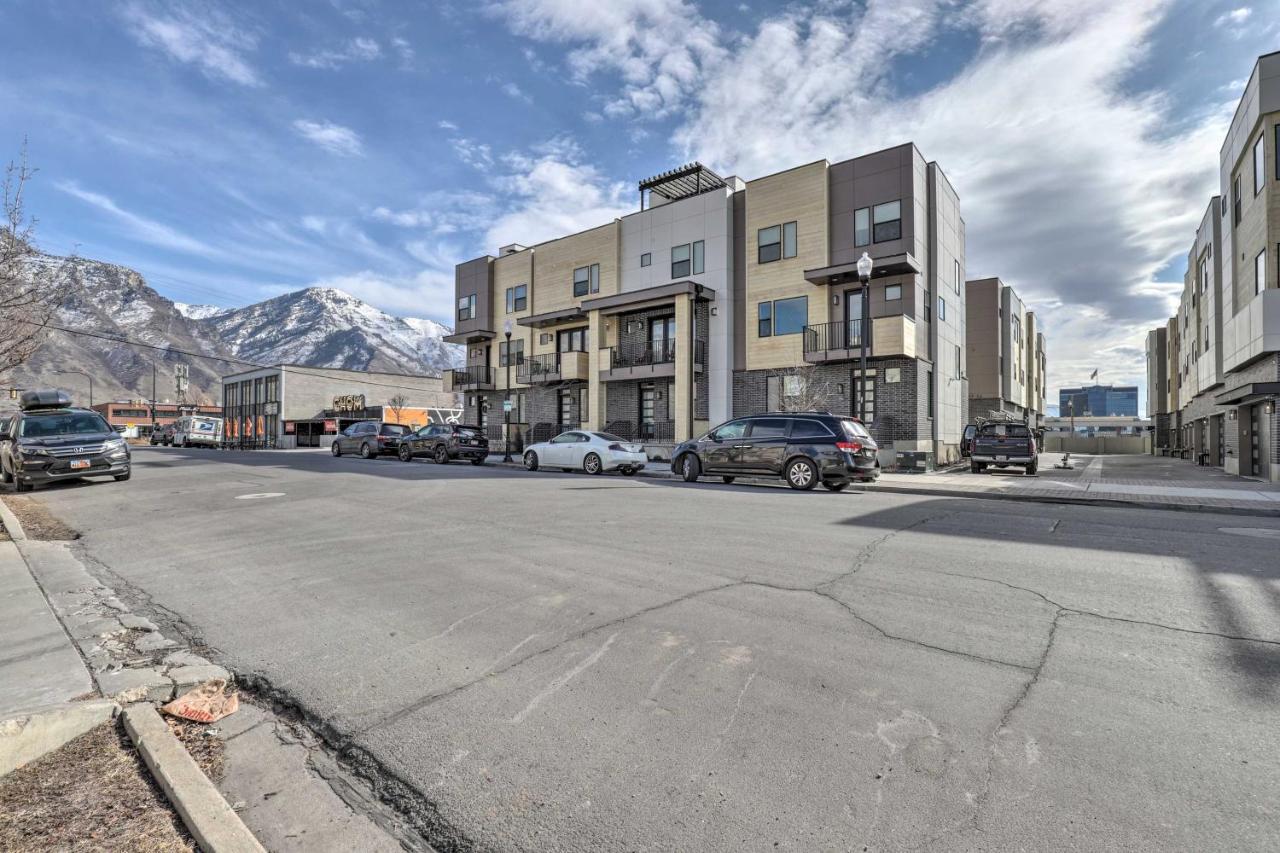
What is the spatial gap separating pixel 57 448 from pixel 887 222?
82.5ft

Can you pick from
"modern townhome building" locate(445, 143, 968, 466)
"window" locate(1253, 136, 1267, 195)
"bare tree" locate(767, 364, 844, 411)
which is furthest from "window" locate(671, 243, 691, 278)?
"window" locate(1253, 136, 1267, 195)

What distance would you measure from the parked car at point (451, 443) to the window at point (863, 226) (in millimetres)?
16155

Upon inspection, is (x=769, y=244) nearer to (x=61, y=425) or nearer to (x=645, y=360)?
(x=645, y=360)

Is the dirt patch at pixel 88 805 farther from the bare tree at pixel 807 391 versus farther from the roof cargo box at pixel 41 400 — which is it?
the bare tree at pixel 807 391

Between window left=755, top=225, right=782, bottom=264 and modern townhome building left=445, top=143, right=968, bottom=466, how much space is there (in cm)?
6

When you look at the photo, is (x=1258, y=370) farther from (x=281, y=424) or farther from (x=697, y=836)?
(x=281, y=424)

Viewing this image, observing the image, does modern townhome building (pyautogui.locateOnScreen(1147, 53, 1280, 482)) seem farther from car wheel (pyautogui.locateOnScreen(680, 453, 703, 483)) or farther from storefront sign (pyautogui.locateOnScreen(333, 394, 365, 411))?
storefront sign (pyautogui.locateOnScreen(333, 394, 365, 411))

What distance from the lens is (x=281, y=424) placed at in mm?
58625

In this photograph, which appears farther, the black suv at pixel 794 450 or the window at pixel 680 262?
the window at pixel 680 262

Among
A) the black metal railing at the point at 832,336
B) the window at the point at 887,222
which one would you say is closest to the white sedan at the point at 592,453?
the black metal railing at the point at 832,336

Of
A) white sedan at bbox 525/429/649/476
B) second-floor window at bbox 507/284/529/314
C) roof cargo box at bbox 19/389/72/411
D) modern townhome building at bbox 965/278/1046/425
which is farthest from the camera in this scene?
modern townhome building at bbox 965/278/1046/425

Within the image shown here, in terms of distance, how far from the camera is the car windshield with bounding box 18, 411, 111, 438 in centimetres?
1496

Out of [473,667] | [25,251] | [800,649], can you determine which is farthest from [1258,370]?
[25,251]

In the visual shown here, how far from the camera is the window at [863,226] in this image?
76.0ft
